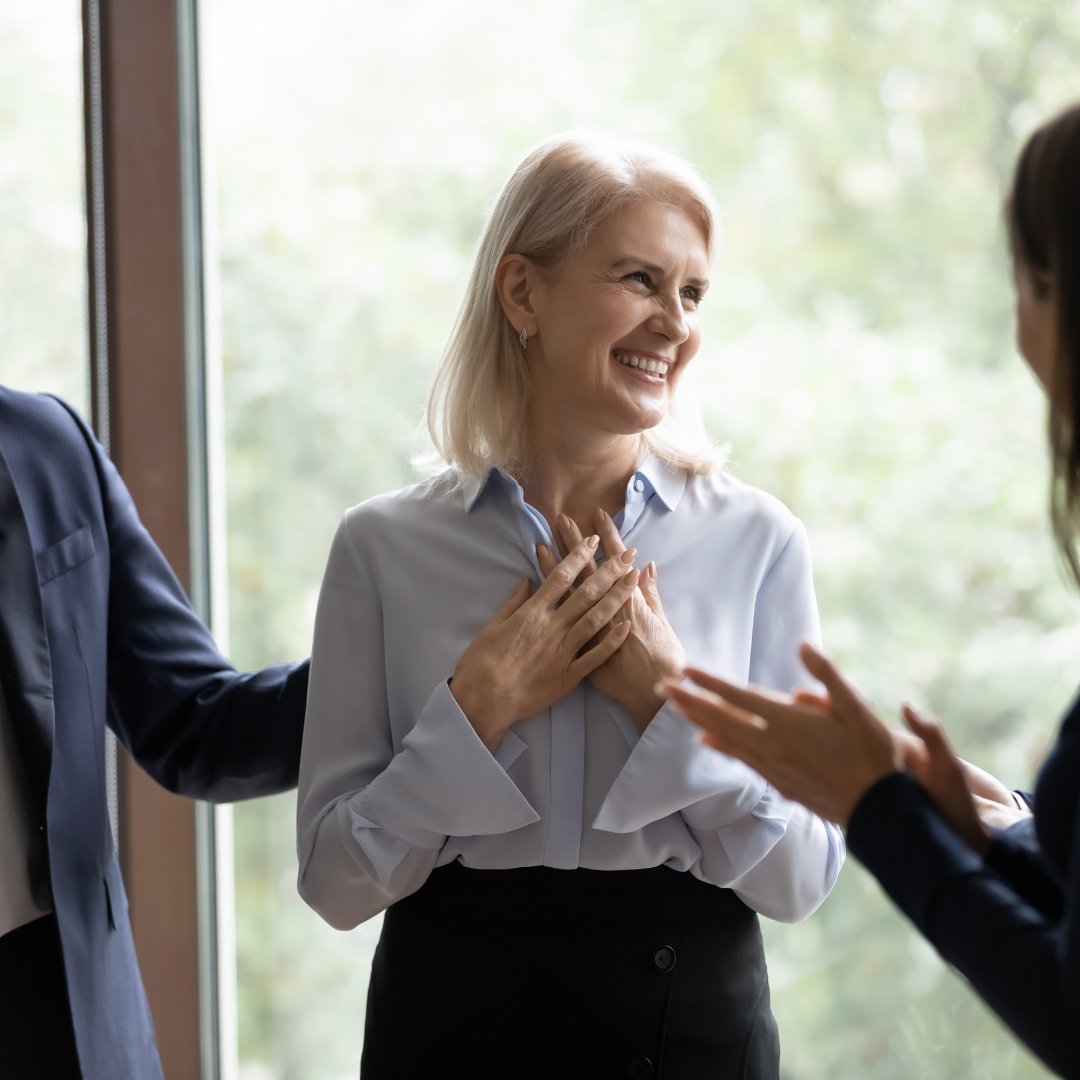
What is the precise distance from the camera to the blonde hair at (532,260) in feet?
5.24

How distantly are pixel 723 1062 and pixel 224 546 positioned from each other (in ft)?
4.68

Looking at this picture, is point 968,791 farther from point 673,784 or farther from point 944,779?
point 673,784

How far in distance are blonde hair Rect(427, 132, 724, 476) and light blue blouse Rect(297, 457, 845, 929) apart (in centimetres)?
5

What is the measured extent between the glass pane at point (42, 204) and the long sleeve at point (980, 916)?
1.77m

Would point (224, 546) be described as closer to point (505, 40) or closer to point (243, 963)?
point (243, 963)

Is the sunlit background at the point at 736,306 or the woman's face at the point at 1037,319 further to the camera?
the sunlit background at the point at 736,306

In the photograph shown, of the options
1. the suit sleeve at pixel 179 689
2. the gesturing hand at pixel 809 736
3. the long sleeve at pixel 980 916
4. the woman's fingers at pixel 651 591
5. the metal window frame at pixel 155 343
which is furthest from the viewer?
the metal window frame at pixel 155 343

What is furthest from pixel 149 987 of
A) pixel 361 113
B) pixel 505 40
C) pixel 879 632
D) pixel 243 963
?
pixel 505 40

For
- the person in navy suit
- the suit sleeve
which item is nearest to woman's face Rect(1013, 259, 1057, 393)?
the person in navy suit

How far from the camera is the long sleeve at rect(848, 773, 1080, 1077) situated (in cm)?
96

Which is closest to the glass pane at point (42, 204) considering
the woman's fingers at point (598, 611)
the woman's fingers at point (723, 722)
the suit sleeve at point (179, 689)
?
the suit sleeve at point (179, 689)

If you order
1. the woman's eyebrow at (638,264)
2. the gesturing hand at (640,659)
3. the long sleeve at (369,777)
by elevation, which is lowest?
the long sleeve at (369,777)

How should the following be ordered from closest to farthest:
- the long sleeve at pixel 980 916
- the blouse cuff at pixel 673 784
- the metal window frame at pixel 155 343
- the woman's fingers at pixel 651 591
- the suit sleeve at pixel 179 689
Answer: the long sleeve at pixel 980 916
the blouse cuff at pixel 673 784
the woman's fingers at pixel 651 591
the suit sleeve at pixel 179 689
the metal window frame at pixel 155 343

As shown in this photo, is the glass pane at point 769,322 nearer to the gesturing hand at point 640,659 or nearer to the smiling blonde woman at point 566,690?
the smiling blonde woman at point 566,690
